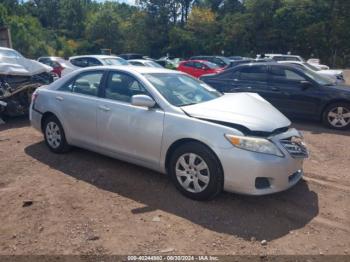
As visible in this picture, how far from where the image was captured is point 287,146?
159 inches

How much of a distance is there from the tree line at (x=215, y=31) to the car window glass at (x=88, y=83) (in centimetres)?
3702

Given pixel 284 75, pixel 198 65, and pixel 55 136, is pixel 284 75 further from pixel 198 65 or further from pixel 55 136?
pixel 198 65

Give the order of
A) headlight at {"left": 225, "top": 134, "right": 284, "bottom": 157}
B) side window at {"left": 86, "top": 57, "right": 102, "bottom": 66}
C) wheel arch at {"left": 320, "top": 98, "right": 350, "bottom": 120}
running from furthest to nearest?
side window at {"left": 86, "top": 57, "right": 102, "bottom": 66}
wheel arch at {"left": 320, "top": 98, "right": 350, "bottom": 120}
headlight at {"left": 225, "top": 134, "right": 284, "bottom": 157}

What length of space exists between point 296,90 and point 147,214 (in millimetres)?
5807

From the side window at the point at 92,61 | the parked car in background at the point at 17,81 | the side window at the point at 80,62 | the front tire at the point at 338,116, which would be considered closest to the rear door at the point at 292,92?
the front tire at the point at 338,116

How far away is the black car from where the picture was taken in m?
7.96

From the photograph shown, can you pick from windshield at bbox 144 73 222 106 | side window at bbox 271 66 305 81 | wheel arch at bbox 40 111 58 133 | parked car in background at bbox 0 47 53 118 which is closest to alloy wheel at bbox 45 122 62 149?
wheel arch at bbox 40 111 58 133

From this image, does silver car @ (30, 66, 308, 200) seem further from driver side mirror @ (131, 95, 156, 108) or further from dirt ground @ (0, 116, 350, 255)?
dirt ground @ (0, 116, 350, 255)

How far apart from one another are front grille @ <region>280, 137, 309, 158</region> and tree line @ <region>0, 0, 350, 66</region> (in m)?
39.7

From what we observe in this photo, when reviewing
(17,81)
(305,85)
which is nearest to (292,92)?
(305,85)

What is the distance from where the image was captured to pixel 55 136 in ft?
18.9

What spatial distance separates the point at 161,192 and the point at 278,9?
46463 millimetres

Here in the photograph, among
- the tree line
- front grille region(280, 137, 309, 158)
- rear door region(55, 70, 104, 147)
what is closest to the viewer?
front grille region(280, 137, 309, 158)

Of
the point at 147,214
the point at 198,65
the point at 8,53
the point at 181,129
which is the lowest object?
the point at 147,214
